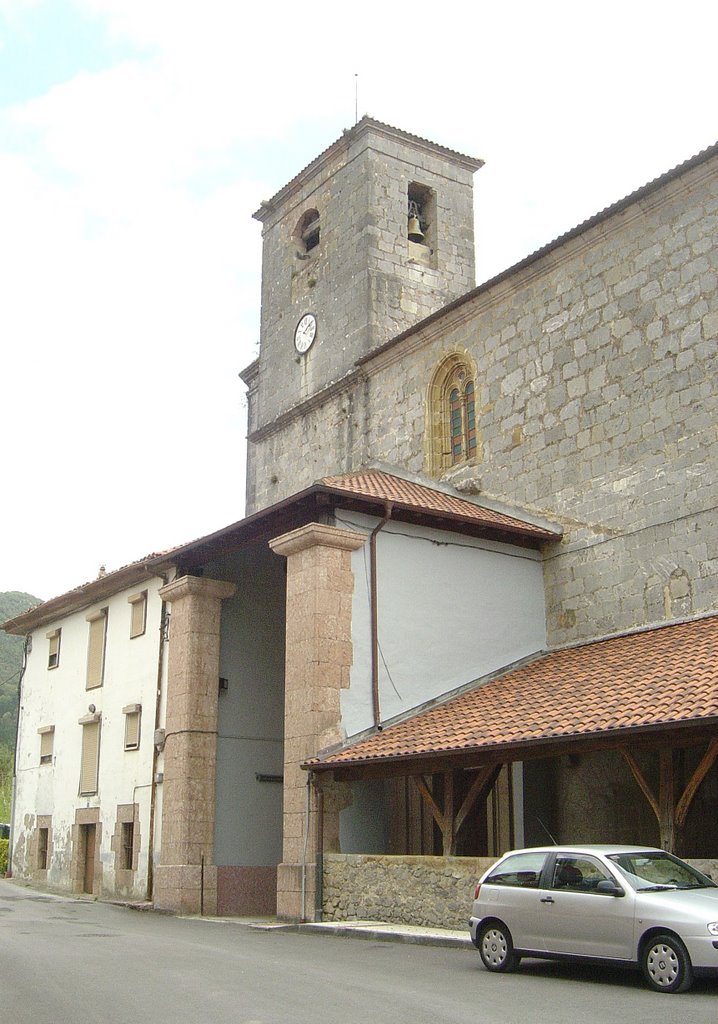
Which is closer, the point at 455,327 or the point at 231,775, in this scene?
the point at 231,775

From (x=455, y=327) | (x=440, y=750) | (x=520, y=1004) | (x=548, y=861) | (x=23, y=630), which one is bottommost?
(x=520, y=1004)

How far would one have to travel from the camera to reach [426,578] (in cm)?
1691

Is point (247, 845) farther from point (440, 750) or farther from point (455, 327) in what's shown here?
point (455, 327)

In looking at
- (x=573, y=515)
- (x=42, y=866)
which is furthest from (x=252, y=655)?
(x=42, y=866)

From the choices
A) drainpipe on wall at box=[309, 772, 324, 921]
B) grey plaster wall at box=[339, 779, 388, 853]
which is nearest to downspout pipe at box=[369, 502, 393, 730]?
grey plaster wall at box=[339, 779, 388, 853]

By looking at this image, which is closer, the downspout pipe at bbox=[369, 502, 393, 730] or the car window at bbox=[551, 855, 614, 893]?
the car window at bbox=[551, 855, 614, 893]

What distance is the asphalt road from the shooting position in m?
7.33

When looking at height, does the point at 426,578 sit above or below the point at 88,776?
above

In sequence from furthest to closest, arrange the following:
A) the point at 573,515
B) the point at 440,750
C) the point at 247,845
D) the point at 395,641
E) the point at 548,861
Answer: the point at 247,845, the point at 573,515, the point at 395,641, the point at 440,750, the point at 548,861

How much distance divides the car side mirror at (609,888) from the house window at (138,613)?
45.7ft

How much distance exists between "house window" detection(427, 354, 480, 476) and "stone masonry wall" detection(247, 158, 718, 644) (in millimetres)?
323

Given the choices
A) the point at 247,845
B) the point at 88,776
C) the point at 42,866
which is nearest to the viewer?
the point at 247,845

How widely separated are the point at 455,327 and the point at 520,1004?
47.6 feet

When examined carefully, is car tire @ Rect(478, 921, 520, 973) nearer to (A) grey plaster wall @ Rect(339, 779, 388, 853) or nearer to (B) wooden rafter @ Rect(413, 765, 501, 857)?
(B) wooden rafter @ Rect(413, 765, 501, 857)
